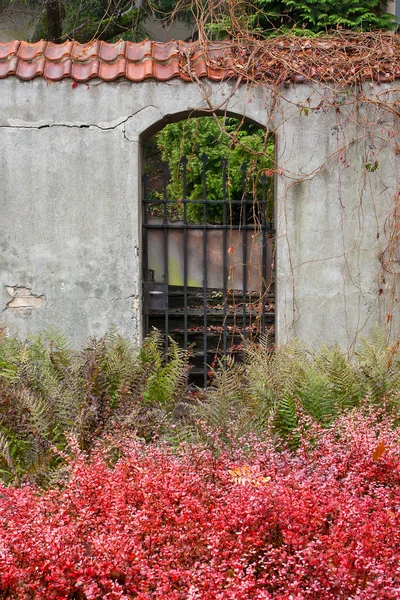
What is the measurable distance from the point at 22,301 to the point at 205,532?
12.8 ft

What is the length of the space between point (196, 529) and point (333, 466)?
744 mm

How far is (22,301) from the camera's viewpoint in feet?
19.1

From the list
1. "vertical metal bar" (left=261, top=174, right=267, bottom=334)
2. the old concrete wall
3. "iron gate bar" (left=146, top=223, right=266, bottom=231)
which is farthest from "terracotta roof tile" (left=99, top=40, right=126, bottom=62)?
"vertical metal bar" (left=261, top=174, right=267, bottom=334)

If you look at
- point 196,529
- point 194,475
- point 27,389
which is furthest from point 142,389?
point 196,529

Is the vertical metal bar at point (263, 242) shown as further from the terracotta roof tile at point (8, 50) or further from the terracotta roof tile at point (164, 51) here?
the terracotta roof tile at point (8, 50)

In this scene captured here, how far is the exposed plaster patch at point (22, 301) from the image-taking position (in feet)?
19.1

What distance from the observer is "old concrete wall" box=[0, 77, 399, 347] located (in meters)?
5.74

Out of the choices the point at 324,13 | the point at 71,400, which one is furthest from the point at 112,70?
the point at 324,13

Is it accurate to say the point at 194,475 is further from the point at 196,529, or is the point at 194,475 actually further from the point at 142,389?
the point at 142,389

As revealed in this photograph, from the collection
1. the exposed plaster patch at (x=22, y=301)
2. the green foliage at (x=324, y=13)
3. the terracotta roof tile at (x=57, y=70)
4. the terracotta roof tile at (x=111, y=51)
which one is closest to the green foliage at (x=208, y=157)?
the green foliage at (x=324, y=13)

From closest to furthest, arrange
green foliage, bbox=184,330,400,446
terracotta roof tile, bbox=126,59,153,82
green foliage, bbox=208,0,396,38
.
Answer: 1. green foliage, bbox=184,330,400,446
2. terracotta roof tile, bbox=126,59,153,82
3. green foliage, bbox=208,0,396,38

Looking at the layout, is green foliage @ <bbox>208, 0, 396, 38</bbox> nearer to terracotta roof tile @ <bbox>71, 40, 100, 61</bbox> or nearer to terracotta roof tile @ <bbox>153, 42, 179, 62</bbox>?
terracotta roof tile @ <bbox>153, 42, 179, 62</bbox>

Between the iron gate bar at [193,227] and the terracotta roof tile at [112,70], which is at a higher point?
the terracotta roof tile at [112,70]

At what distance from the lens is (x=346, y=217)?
5.79 meters
